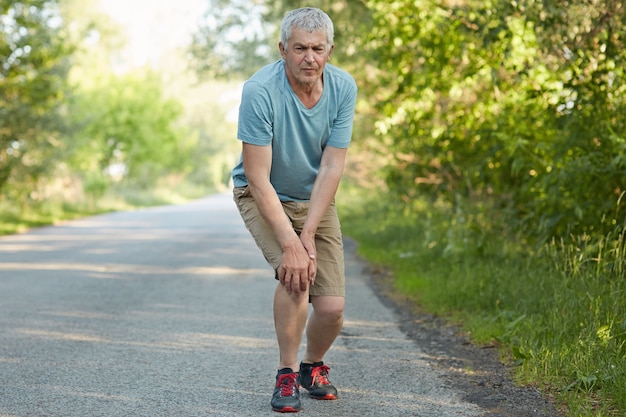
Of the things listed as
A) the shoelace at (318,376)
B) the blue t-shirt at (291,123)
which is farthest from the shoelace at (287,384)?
the blue t-shirt at (291,123)

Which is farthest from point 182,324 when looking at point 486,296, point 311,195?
point 311,195

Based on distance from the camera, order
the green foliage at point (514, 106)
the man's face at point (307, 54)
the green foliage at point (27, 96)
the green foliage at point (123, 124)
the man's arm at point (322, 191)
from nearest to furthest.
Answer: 1. the man's face at point (307, 54)
2. the man's arm at point (322, 191)
3. the green foliage at point (514, 106)
4. the green foliage at point (27, 96)
5. the green foliage at point (123, 124)

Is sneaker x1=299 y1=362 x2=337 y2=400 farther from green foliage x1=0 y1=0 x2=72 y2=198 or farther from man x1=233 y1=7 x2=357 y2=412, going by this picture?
green foliage x1=0 y1=0 x2=72 y2=198

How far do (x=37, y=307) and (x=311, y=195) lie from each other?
4.47m

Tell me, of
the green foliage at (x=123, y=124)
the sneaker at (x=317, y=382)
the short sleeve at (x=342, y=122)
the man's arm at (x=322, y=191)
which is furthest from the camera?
the green foliage at (x=123, y=124)

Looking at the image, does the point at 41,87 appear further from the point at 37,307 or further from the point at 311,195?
the point at 311,195

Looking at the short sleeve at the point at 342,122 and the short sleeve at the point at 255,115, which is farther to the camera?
the short sleeve at the point at 342,122

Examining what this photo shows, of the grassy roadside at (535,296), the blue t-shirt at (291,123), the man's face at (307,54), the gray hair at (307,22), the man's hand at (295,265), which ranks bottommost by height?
the grassy roadside at (535,296)

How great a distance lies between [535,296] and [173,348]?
2.68 meters

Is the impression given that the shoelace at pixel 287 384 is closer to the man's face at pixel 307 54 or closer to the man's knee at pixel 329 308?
the man's knee at pixel 329 308

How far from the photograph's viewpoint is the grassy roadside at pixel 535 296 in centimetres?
479

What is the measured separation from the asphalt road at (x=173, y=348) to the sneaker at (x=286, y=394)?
2.4 inches

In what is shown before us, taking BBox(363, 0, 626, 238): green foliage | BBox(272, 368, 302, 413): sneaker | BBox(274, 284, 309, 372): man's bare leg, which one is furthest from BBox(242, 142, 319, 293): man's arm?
BBox(363, 0, 626, 238): green foliage

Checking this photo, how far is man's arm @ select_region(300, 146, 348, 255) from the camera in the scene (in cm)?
445
